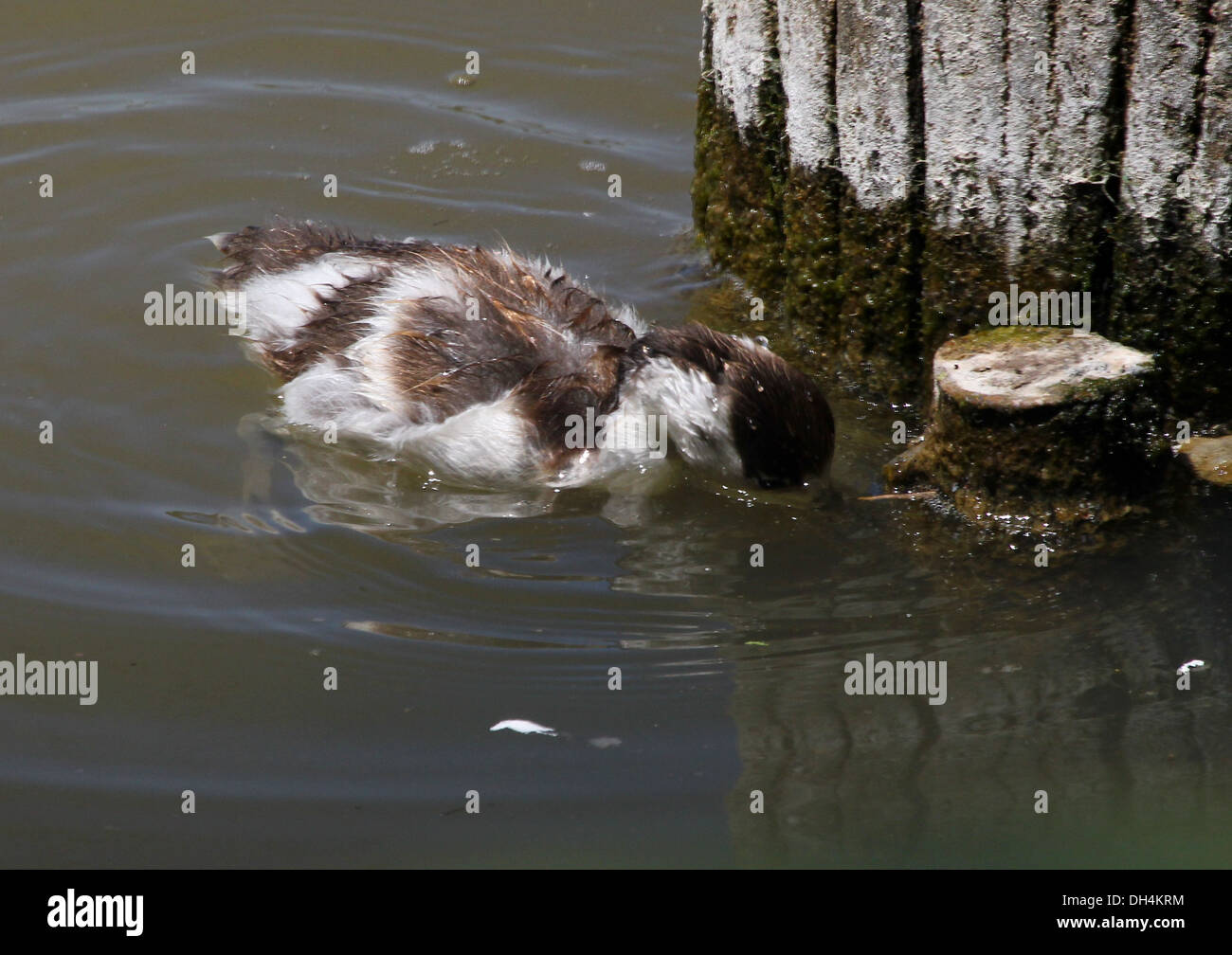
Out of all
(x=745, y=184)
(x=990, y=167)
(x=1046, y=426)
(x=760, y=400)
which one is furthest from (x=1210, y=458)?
(x=745, y=184)

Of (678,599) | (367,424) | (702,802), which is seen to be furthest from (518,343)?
(702,802)

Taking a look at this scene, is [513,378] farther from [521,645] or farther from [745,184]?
[745,184]

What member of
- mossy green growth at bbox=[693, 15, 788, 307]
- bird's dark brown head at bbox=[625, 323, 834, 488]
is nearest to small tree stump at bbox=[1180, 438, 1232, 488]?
bird's dark brown head at bbox=[625, 323, 834, 488]

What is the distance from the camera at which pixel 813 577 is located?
17.6ft

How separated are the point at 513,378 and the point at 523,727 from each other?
1689 millimetres

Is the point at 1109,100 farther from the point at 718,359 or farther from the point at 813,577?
the point at 813,577

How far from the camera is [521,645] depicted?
16.1 ft

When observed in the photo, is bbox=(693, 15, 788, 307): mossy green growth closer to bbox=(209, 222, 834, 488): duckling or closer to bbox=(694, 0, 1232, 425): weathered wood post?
bbox=(694, 0, 1232, 425): weathered wood post

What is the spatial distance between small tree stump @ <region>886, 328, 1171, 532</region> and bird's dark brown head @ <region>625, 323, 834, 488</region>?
1.57 feet

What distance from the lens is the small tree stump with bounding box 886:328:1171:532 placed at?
5.09 m

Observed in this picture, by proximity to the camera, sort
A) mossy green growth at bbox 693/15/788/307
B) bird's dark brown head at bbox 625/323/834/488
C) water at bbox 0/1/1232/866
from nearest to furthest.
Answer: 1. water at bbox 0/1/1232/866
2. bird's dark brown head at bbox 625/323/834/488
3. mossy green growth at bbox 693/15/788/307

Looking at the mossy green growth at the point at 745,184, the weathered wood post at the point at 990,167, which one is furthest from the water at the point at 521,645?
the weathered wood post at the point at 990,167

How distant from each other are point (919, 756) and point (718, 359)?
181cm

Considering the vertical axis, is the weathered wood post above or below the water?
above
